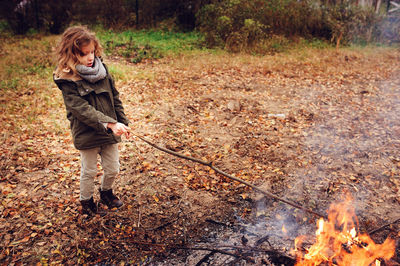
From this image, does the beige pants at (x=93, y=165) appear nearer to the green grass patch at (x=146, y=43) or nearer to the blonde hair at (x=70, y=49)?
the blonde hair at (x=70, y=49)

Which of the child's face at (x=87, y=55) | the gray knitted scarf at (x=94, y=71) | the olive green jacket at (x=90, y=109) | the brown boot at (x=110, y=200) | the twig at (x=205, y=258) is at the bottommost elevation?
the twig at (x=205, y=258)

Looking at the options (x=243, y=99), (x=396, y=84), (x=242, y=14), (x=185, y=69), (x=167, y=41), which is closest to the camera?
(x=243, y=99)

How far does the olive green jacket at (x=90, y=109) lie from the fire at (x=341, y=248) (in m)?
2.25

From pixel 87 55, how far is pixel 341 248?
10.3 feet

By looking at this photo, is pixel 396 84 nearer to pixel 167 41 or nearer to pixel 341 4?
pixel 341 4

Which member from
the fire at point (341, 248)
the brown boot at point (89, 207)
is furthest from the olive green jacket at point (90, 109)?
the fire at point (341, 248)

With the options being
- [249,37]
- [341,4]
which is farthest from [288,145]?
[341,4]

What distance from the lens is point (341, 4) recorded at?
13.6m

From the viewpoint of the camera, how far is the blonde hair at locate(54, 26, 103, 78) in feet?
8.79

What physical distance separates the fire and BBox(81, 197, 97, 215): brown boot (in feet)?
7.50

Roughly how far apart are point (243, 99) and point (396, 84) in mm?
4903

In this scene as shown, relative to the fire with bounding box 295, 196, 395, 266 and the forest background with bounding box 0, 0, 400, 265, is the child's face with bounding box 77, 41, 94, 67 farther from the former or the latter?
the fire with bounding box 295, 196, 395, 266

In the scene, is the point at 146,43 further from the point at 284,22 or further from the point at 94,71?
the point at 94,71

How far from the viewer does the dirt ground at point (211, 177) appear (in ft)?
10.3
